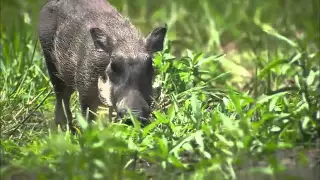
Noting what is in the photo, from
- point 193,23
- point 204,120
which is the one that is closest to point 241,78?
point 193,23

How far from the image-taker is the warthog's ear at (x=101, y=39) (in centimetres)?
661

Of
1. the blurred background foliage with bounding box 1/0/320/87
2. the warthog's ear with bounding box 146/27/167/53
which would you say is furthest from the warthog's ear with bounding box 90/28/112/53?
the blurred background foliage with bounding box 1/0/320/87

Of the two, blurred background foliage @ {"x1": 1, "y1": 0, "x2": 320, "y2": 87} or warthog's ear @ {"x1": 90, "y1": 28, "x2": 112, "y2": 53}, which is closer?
warthog's ear @ {"x1": 90, "y1": 28, "x2": 112, "y2": 53}

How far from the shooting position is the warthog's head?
6086 mm

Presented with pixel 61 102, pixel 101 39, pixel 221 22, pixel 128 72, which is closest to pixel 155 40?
pixel 101 39

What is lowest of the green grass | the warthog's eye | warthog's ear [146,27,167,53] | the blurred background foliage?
the green grass

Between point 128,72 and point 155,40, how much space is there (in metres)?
0.54

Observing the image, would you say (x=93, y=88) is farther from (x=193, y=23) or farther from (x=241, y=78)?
(x=193, y=23)

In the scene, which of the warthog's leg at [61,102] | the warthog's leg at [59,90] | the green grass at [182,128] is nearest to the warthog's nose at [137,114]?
the green grass at [182,128]

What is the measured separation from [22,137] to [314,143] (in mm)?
2059

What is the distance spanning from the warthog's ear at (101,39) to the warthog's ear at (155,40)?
29 cm

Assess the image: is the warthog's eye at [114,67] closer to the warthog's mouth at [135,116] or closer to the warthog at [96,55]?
the warthog at [96,55]

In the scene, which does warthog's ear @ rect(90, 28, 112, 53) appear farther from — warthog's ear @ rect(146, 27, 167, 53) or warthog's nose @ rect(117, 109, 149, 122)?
warthog's nose @ rect(117, 109, 149, 122)

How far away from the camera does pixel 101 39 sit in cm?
662
